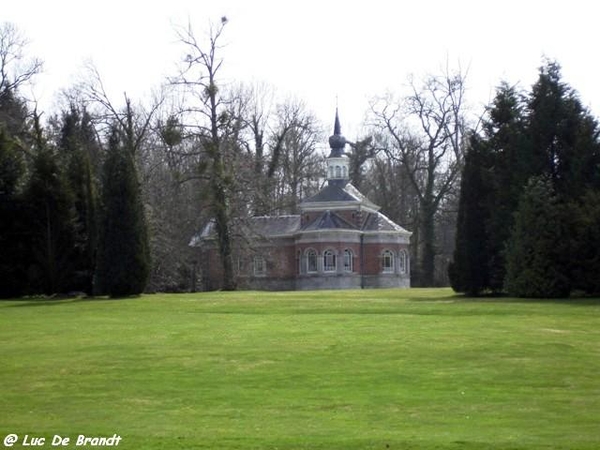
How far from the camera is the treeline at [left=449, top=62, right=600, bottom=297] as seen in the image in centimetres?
3650

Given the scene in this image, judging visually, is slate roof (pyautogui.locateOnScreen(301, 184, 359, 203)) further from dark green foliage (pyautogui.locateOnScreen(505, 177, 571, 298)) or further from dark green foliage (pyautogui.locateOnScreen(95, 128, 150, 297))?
dark green foliage (pyautogui.locateOnScreen(505, 177, 571, 298))

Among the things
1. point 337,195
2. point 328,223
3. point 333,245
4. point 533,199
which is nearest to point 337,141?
point 337,195

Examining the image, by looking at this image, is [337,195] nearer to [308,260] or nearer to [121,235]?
[308,260]

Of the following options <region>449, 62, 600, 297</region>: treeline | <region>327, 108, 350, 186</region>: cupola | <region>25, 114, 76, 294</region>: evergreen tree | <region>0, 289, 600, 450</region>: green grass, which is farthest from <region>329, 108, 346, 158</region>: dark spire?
<region>0, 289, 600, 450</region>: green grass

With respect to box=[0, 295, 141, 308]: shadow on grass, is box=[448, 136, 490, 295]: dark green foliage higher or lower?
higher

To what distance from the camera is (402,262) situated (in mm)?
71750

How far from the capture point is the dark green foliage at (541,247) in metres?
36.5

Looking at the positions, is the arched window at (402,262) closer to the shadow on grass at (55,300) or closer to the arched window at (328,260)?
the arched window at (328,260)

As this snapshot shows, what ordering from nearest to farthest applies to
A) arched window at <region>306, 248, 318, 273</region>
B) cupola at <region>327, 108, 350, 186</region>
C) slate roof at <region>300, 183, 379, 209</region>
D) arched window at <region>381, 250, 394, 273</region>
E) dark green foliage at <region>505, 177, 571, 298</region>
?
dark green foliage at <region>505, 177, 571, 298</region> → arched window at <region>306, 248, 318, 273</region> → arched window at <region>381, 250, 394, 273</region> → slate roof at <region>300, 183, 379, 209</region> → cupola at <region>327, 108, 350, 186</region>

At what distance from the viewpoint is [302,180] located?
81.0 metres

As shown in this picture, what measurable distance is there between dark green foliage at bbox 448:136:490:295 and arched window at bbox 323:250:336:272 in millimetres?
26974

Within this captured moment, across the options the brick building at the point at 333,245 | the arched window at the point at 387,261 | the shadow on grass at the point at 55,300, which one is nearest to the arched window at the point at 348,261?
the brick building at the point at 333,245

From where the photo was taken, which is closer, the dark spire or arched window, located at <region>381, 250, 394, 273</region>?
arched window, located at <region>381, 250, 394, 273</region>

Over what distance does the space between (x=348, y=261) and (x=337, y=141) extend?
31.8 ft
